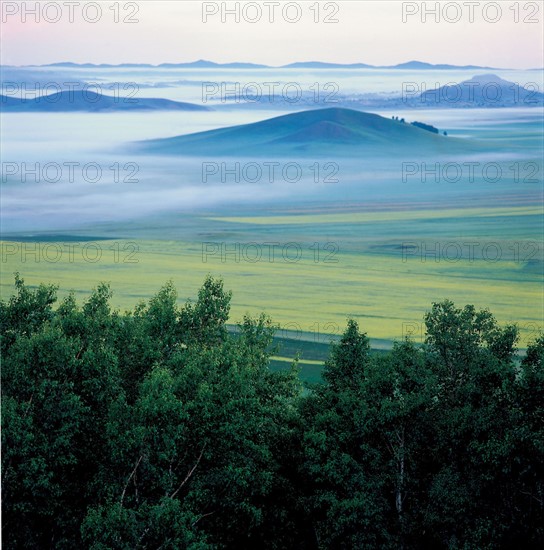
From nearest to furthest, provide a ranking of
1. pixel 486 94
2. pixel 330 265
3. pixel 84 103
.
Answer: pixel 84 103, pixel 486 94, pixel 330 265

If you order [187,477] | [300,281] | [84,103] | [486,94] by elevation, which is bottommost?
[187,477]

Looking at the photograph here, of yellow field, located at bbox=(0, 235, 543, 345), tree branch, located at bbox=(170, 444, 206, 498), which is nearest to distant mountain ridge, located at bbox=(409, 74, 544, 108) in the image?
yellow field, located at bbox=(0, 235, 543, 345)

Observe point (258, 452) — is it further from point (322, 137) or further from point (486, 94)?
point (322, 137)

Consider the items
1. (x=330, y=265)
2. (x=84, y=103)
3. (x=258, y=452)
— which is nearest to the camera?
(x=258, y=452)

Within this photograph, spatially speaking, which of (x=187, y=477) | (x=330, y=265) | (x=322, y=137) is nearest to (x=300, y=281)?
(x=330, y=265)

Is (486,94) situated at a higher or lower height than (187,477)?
higher

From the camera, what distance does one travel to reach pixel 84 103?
82.1ft

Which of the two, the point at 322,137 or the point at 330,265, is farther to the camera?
the point at 322,137

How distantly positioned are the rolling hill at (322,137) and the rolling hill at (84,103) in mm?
2194

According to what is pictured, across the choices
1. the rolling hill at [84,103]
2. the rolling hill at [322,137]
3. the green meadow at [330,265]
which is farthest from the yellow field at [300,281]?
the rolling hill at [322,137]

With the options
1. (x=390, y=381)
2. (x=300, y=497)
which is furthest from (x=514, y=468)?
(x=300, y=497)

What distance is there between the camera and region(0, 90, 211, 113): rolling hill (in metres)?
23.4

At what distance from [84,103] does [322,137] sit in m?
9.06

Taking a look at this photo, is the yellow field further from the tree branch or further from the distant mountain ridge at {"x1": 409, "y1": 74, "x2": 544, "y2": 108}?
the tree branch
